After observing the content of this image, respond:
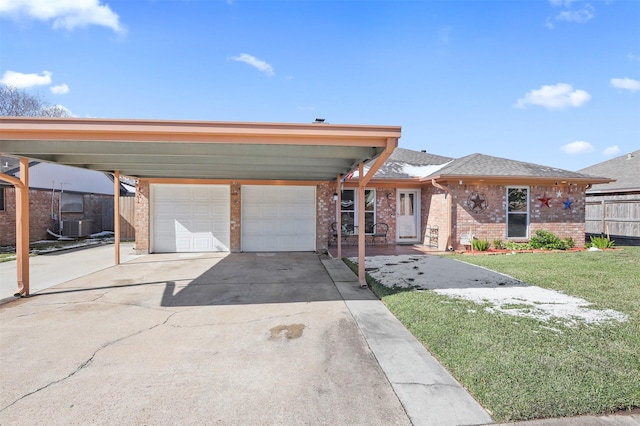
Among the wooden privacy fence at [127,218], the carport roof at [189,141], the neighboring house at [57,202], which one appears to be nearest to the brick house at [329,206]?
the carport roof at [189,141]

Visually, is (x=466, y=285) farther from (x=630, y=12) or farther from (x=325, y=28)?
(x=630, y=12)

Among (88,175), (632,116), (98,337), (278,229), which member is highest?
(632,116)

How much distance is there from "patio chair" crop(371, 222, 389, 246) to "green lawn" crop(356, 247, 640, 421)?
5999 millimetres

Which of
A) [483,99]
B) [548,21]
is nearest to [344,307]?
[548,21]

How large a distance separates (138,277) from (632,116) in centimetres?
2225

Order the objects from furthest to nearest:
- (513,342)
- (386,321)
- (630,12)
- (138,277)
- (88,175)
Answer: (88,175) → (630,12) → (138,277) → (386,321) → (513,342)

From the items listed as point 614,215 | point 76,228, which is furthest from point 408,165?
point 76,228

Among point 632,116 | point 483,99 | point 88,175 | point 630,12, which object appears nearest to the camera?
point 630,12

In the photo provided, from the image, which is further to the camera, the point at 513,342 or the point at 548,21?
the point at 548,21

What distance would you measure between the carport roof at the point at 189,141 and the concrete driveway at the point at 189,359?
8.43 feet

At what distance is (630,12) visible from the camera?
977cm

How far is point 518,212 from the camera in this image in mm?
11062

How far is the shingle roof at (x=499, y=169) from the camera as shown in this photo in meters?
10.6

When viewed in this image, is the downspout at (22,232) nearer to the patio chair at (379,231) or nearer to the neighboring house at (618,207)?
the patio chair at (379,231)
